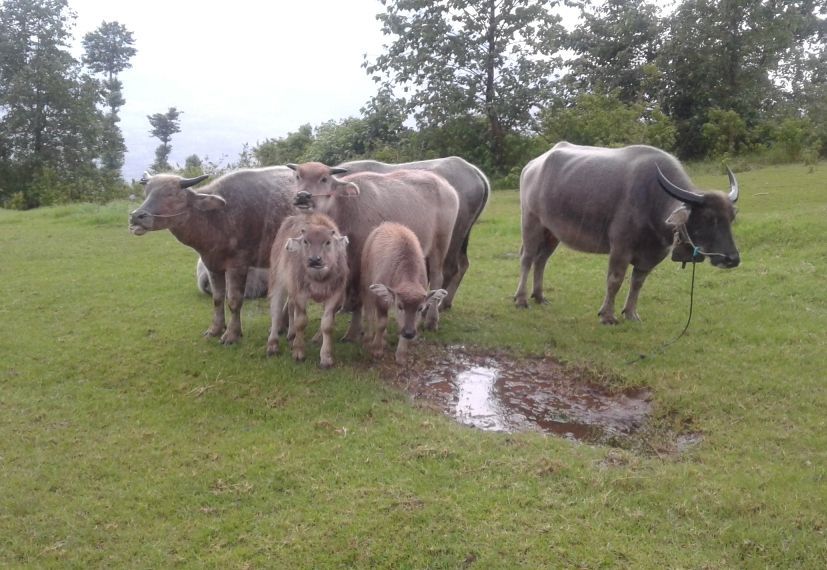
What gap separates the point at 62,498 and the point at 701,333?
6.47 m

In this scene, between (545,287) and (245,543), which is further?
(545,287)

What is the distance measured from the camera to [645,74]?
25.2m

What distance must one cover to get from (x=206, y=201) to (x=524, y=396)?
12.2ft

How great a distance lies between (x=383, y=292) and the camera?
643cm

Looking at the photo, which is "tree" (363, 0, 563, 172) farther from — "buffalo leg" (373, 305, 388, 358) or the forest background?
"buffalo leg" (373, 305, 388, 358)

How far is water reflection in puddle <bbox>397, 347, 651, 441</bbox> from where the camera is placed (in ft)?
19.2

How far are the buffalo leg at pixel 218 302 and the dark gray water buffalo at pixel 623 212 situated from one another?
3.82 metres

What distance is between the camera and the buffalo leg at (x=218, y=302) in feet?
25.2

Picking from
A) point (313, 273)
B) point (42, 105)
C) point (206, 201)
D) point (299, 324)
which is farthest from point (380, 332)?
point (42, 105)

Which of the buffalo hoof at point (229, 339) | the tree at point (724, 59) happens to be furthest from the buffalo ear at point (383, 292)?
the tree at point (724, 59)

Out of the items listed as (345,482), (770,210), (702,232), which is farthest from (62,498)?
(770,210)

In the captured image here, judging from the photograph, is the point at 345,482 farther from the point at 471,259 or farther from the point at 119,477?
the point at 471,259

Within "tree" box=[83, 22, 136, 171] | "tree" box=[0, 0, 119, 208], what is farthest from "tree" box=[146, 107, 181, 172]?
"tree" box=[0, 0, 119, 208]

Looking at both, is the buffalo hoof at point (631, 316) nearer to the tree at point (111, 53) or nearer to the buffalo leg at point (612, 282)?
the buffalo leg at point (612, 282)
